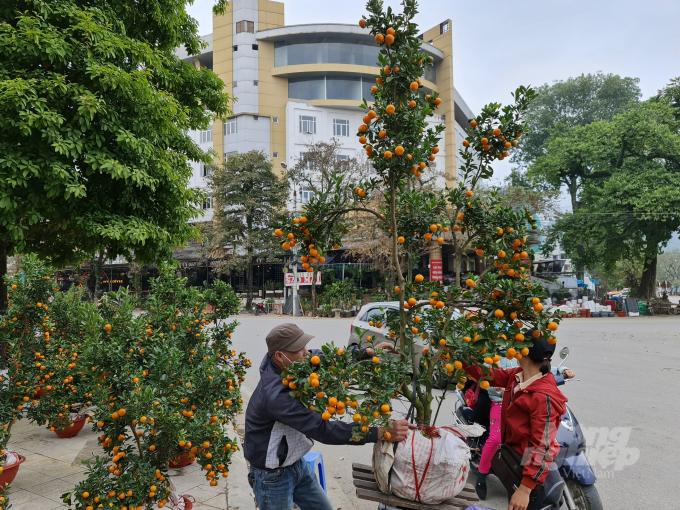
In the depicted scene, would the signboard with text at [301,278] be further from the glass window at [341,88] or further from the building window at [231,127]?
the glass window at [341,88]

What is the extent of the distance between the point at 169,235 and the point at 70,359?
1.88 meters

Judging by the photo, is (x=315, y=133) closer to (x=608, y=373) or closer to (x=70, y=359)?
(x=608, y=373)

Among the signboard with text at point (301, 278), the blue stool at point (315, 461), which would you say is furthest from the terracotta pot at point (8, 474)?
the signboard with text at point (301, 278)

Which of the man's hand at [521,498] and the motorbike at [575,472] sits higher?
the man's hand at [521,498]

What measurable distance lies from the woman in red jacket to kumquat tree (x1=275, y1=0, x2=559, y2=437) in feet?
1.29

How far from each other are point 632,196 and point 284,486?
2735cm

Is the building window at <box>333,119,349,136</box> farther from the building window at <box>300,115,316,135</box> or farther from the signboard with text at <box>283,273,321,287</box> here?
the signboard with text at <box>283,273,321,287</box>

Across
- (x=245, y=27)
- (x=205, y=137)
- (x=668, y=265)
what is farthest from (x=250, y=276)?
(x=668, y=265)

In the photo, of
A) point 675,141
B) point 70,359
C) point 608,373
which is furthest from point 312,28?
point 70,359

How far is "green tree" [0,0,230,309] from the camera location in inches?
177

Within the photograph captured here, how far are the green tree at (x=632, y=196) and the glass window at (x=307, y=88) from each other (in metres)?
18.6

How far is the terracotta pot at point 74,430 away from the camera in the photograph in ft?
18.1

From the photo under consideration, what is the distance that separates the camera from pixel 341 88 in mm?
35688

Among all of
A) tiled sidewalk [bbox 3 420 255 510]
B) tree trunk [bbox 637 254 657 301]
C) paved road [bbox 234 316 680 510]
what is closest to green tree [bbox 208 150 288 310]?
paved road [bbox 234 316 680 510]
